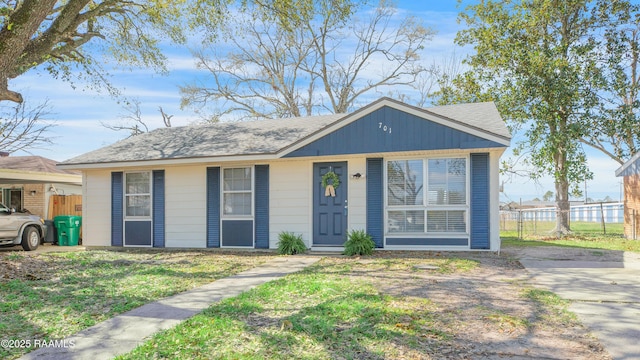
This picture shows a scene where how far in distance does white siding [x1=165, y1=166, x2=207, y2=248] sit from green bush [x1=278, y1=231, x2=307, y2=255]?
2328 millimetres

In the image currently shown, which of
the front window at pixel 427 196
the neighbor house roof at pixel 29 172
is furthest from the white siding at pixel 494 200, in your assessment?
the neighbor house roof at pixel 29 172

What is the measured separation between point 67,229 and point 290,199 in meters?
8.18

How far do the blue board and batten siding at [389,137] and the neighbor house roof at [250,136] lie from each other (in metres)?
0.15

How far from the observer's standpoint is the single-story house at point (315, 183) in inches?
364

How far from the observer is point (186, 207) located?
11.4 meters

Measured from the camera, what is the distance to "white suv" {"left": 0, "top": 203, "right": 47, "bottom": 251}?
11.6m

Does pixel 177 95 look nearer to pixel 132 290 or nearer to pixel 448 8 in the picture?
pixel 448 8

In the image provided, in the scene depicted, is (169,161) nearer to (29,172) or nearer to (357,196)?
(357,196)

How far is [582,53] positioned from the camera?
16.0 m

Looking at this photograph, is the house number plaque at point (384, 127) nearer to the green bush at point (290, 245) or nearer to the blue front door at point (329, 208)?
the blue front door at point (329, 208)

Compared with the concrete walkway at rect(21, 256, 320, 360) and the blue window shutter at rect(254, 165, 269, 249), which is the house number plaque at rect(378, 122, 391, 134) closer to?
the blue window shutter at rect(254, 165, 269, 249)

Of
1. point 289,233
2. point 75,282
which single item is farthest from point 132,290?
point 289,233

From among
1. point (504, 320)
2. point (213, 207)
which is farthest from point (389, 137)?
point (504, 320)

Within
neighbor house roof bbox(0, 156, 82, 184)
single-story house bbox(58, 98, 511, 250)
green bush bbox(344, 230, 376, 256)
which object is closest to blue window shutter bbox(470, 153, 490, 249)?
single-story house bbox(58, 98, 511, 250)
